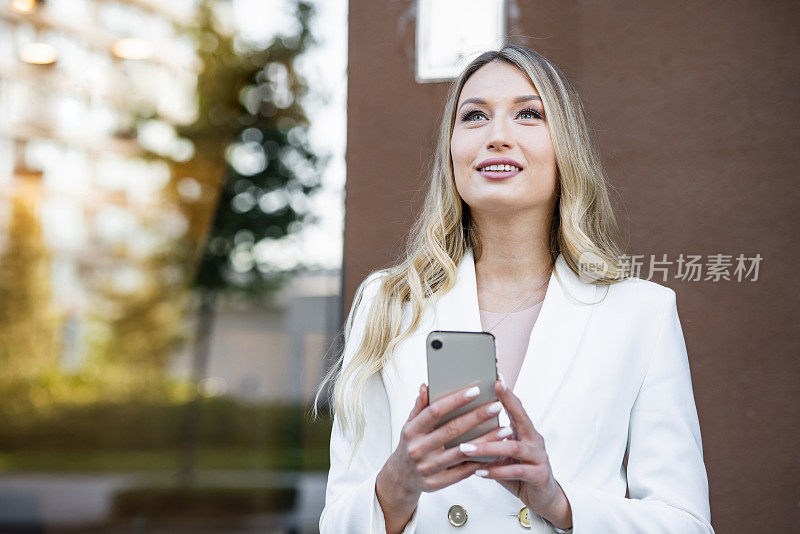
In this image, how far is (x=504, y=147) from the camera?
1.91 meters

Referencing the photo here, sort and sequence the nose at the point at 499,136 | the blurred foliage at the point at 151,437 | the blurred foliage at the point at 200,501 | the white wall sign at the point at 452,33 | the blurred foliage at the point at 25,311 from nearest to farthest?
the nose at the point at 499,136, the white wall sign at the point at 452,33, the blurred foliage at the point at 151,437, the blurred foliage at the point at 200,501, the blurred foliage at the point at 25,311

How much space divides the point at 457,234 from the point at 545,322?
0.36m

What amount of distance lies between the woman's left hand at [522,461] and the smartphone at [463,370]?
0.04m

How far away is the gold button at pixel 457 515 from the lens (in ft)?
5.85

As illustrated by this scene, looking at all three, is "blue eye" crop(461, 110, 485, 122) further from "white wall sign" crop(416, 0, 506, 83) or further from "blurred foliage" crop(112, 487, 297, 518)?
"blurred foliage" crop(112, 487, 297, 518)

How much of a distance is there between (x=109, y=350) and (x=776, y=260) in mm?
7505

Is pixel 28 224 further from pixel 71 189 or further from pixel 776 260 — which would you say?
pixel 776 260

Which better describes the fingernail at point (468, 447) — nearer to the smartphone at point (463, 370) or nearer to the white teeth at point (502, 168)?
the smartphone at point (463, 370)

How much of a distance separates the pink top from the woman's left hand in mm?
333

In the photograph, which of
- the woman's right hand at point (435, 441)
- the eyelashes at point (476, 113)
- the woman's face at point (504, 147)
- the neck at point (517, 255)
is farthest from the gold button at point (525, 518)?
the eyelashes at point (476, 113)

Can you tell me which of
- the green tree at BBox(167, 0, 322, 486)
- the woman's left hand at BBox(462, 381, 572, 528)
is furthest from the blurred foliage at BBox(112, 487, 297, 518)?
the woman's left hand at BBox(462, 381, 572, 528)

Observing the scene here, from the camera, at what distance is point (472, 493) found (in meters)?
1.81

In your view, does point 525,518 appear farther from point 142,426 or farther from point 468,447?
point 142,426

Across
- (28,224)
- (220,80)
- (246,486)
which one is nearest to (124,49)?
(220,80)
